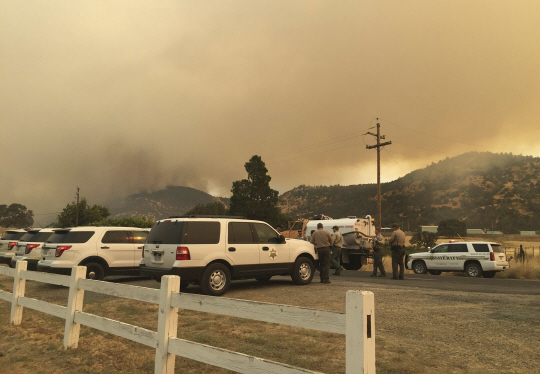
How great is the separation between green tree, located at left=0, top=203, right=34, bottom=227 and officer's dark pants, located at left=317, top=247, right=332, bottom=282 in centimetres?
14543

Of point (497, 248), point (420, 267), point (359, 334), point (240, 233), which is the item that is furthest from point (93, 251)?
point (497, 248)

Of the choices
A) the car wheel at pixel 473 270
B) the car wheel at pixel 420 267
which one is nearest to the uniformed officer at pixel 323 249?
the car wheel at pixel 473 270

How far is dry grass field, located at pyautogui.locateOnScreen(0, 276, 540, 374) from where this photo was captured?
4.99 metres

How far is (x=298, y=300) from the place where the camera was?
9.18 meters

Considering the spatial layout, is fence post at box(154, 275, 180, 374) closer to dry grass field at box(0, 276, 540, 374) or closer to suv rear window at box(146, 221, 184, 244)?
dry grass field at box(0, 276, 540, 374)

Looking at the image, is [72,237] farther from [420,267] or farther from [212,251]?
[420,267]

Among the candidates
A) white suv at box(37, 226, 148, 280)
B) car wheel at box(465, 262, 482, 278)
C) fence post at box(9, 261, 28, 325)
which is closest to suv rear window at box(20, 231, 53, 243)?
white suv at box(37, 226, 148, 280)

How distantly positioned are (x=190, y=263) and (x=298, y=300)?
260 cm

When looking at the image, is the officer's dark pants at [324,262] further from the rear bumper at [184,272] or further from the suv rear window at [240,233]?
the rear bumper at [184,272]

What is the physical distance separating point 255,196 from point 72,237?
171ft

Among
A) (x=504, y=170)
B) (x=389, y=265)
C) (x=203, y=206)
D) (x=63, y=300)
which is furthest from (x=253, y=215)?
(x=504, y=170)

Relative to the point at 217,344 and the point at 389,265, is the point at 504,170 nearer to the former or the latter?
the point at 389,265

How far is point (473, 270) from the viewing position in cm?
1892

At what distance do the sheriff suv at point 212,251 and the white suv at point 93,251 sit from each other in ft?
9.28
